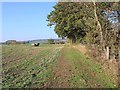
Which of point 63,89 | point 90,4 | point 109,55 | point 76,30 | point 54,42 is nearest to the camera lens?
point 63,89

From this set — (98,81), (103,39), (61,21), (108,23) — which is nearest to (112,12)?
(108,23)

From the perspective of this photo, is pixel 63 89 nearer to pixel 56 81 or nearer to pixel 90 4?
pixel 56 81

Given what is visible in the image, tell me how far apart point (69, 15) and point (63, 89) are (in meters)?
30.4

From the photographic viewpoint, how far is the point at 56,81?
1148cm

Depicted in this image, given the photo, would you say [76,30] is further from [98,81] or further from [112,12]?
[98,81]

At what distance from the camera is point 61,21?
139 feet

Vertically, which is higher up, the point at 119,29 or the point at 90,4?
the point at 90,4

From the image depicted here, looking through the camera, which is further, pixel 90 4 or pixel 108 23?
pixel 90 4

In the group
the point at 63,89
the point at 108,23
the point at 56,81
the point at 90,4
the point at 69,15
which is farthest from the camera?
the point at 69,15

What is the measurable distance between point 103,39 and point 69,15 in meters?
19.2

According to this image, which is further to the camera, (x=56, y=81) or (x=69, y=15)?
(x=69, y=15)

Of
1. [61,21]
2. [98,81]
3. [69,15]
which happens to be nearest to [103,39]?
[98,81]

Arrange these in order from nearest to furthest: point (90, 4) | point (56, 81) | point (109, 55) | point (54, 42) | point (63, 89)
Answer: point (63, 89), point (56, 81), point (109, 55), point (90, 4), point (54, 42)

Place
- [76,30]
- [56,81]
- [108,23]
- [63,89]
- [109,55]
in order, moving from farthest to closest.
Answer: [76,30] → [108,23] → [109,55] → [56,81] → [63,89]
